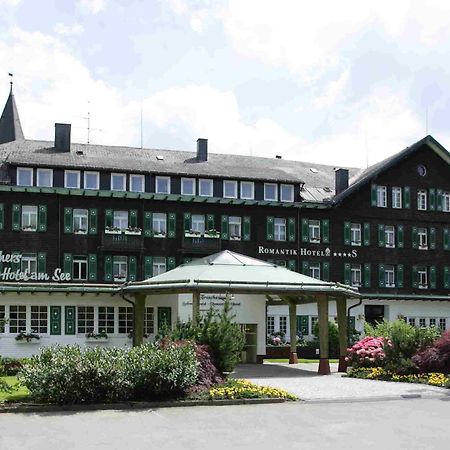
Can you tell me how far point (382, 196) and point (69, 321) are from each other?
2486 centimetres

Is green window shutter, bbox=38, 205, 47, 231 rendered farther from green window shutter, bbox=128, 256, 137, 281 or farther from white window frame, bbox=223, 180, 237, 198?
white window frame, bbox=223, 180, 237, 198

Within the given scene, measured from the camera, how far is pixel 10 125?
180 feet

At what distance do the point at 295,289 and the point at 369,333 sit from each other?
14.9 ft

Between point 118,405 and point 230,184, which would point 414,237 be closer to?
point 230,184

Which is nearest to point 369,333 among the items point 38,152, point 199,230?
point 199,230

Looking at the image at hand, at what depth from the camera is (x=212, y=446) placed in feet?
45.2

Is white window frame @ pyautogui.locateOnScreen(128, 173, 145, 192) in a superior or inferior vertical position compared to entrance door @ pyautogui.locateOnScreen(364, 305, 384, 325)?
superior

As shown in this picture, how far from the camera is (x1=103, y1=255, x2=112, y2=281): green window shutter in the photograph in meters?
48.6

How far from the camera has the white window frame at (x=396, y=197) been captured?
183 ft

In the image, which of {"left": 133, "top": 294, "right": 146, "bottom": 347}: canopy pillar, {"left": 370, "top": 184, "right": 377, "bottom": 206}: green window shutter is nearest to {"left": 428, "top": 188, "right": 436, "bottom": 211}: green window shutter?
{"left": 370, "top": 184, "right": 377, "bottom": 206}: green window shutter

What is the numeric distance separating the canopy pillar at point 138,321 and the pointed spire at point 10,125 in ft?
78.0

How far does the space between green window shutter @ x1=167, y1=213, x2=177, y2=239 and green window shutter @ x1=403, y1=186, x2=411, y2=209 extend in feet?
52.3

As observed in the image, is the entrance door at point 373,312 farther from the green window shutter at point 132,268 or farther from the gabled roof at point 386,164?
the green window shutter at point 132,268

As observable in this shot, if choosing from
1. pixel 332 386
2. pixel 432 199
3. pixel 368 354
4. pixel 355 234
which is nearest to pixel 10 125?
pixel 355 234
